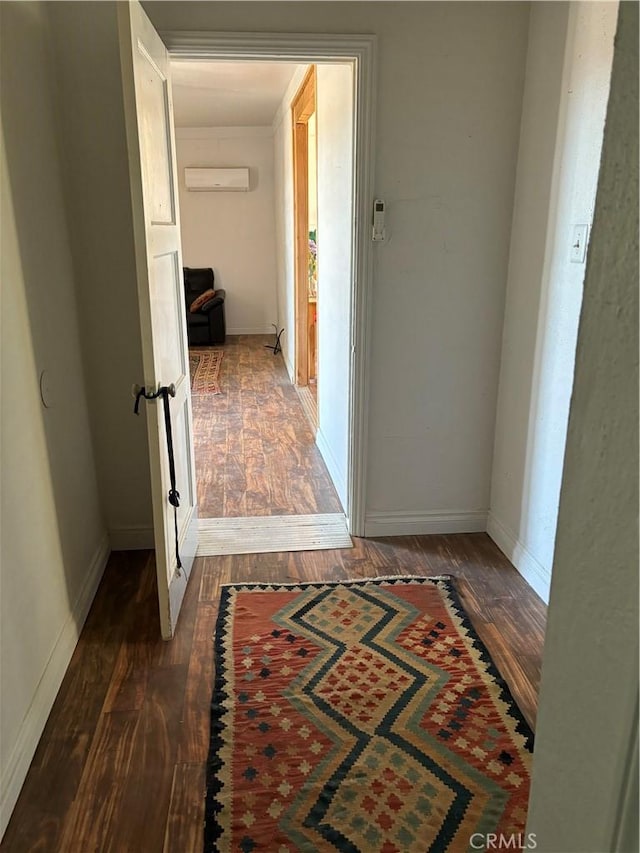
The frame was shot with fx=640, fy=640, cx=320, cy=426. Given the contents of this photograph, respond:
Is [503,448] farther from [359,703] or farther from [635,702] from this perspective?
[635,702]

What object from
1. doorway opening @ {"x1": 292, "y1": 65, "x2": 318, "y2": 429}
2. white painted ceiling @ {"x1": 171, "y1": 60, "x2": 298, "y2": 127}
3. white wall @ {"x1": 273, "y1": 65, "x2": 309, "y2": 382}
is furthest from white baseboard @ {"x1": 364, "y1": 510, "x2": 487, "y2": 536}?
white wall @ {"x1": 273, "y1": 65, "x2": 309, "y2": 382}

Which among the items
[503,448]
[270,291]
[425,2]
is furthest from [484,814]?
[270,291]

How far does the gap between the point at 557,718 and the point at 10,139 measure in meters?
1.97

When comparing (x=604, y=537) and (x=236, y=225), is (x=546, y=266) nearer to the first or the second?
(x=604, y=537)

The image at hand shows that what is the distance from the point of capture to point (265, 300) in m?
8.18

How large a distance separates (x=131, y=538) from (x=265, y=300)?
5.72 meters

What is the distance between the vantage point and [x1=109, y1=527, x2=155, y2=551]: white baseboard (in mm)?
2852

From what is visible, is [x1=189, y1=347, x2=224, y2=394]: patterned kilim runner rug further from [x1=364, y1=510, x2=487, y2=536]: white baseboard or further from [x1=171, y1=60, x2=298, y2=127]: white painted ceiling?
[x1=364, y1=510, x2=487, y2=536]: white baseboard

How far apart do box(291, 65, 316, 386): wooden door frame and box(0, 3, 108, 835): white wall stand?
3.19 m

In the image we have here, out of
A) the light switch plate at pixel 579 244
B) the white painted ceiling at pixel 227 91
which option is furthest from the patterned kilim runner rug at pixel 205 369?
the light switch plate at pixel 579 244

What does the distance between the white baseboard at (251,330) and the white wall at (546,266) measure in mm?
5728

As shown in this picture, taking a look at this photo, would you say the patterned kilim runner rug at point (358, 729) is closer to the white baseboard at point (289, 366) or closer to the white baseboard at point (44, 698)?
the white baseboard at point (44, 698)

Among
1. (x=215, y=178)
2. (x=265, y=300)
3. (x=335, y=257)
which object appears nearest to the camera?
(x=335, y=257)

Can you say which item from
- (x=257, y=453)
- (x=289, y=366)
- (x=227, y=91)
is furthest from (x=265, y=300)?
(x=257, y=453)
